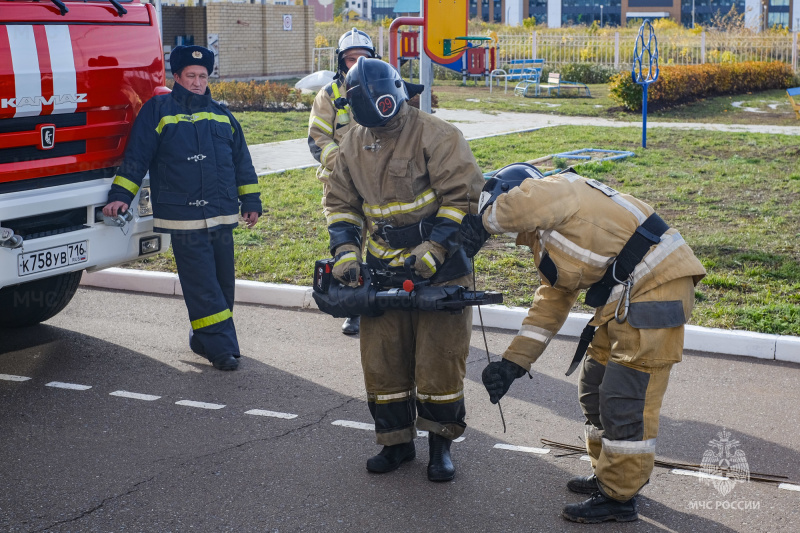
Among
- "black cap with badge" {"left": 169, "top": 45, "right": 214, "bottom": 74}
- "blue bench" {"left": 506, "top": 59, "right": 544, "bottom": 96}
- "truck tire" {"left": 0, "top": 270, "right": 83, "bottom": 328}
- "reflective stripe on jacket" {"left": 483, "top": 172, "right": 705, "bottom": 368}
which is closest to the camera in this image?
"reflective stripe on jacket" {"left": 483, "top": 172, "right": 705, "bottom": 368}

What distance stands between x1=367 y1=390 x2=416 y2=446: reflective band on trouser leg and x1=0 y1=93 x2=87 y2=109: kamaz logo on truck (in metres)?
2.53

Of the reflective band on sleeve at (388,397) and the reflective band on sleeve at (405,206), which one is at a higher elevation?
the reflective band on sleeve at (405,206)

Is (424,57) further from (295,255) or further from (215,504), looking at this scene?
(215,504)

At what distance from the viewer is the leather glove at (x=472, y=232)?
3951 mm

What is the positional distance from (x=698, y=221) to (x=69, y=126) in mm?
5884

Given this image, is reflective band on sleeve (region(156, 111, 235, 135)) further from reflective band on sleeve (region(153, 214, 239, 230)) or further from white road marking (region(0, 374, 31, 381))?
white road marking (region(0, 374, 31, 381))

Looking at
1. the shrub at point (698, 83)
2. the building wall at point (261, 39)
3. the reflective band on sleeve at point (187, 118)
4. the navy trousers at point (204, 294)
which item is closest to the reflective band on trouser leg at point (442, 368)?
the navy trousers at point (204, 294)

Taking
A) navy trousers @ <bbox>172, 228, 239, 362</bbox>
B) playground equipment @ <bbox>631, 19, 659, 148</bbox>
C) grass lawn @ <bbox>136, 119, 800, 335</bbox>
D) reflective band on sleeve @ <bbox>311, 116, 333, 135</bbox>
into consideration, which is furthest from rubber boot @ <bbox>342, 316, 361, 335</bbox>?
playground equipment @ <bbox>631, 19, 659, 148</bbox>

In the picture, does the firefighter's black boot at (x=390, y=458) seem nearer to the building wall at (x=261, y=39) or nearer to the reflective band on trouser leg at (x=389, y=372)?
the reflective band on trouser leg at (x=389, y=372)

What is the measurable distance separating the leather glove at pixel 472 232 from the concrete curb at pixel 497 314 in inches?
97.8

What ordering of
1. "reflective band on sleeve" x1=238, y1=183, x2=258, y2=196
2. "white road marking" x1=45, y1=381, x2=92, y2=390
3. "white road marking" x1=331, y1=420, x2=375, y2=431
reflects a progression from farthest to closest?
"reflective band on sleeve" x1=238, y1=183, x2=258, y2=196 → "white road marking" x1=45, y1=381, x2=92, y2=390 → "white road marking" x1=331, y1=420, x2=375, y2=431

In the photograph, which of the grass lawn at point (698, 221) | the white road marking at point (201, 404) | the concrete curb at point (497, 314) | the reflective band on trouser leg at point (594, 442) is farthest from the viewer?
the grass lawn at point (698, 221)

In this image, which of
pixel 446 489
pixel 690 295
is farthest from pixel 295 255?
pixel 690 295

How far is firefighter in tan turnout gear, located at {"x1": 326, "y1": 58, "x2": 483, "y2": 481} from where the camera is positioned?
4.17 metres
